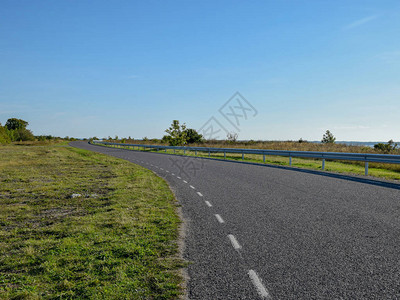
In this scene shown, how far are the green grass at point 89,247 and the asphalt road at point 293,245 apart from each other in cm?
51

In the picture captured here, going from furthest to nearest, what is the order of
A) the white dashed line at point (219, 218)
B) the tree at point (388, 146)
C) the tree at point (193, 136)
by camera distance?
the tree at point (193, 136) → the tree at point (388, 146) → the white dashed line at point (219, 218)

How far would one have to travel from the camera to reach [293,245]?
5.41 meters

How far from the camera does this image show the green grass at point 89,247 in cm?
399

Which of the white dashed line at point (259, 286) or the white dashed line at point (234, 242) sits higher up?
the white dashed line at point (234, 242)

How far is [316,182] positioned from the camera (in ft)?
44.4

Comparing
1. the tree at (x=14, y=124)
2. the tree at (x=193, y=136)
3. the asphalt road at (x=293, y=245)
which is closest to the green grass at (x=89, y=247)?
the asphalt road at (x=293, y=245)

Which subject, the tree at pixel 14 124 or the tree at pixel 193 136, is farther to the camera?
the tree at pixel 14 124

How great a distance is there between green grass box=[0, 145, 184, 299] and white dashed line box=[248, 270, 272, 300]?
3.19 ft

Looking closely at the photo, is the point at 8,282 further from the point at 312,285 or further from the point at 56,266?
the point at 312,285

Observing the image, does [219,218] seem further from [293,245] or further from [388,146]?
[388,146]

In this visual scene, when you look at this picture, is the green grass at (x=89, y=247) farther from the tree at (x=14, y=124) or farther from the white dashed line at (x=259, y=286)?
the tree at (x=14, y=124)

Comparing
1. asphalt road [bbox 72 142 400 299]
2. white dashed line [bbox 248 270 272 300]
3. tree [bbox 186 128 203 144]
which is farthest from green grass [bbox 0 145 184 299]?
tree [bbox 186 128 203 144]

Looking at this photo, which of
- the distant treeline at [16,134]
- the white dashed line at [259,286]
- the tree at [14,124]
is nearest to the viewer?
the white dashed line at [259,286]

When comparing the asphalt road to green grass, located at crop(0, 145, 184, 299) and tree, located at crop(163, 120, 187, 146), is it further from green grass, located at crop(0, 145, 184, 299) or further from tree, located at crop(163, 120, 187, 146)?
tree, located at crop(163, 120, 187, 146)
